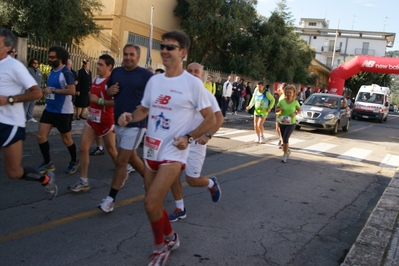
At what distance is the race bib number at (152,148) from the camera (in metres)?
3.52

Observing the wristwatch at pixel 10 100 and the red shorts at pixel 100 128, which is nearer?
the wristwatch at pixel 10 100

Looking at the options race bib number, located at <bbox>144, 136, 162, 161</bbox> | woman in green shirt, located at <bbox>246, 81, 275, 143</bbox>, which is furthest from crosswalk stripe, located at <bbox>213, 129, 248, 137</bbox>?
race bib number, located at <bbox>144, 136, 162, 161</bbox>

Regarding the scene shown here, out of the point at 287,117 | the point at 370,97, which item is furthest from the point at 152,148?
the point at 370,97

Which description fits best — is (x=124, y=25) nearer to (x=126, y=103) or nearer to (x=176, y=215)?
(x=126, y=103)

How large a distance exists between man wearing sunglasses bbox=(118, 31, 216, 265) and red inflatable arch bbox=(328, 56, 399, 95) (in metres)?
31.7

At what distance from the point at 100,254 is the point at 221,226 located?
162 cm

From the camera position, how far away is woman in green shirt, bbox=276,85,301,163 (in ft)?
31.4

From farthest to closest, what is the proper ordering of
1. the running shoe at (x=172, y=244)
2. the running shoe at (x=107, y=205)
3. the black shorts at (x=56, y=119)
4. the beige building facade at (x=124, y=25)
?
the beige building facade at (x=124, y=25), the black shorts at (x=56, y=119), the running shoe at (x=107, y=205), the running shoe at (x=172, y=244)

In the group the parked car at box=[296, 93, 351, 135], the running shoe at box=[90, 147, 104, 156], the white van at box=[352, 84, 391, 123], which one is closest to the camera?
the running shoe at box=[90, 147, 104, 156]

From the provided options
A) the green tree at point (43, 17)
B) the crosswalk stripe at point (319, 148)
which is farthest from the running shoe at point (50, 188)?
the green tree at point (43, 17)

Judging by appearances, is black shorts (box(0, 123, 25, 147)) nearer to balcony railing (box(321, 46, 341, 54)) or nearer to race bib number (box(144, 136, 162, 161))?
race bib number (box(144, 136, 162, 161))

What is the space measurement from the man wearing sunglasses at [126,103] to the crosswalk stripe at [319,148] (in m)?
7.79

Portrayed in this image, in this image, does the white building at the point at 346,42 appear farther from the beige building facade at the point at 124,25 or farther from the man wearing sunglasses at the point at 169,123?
the man wearing sunglasses at the point at 169,123

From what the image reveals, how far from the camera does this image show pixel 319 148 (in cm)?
1262
